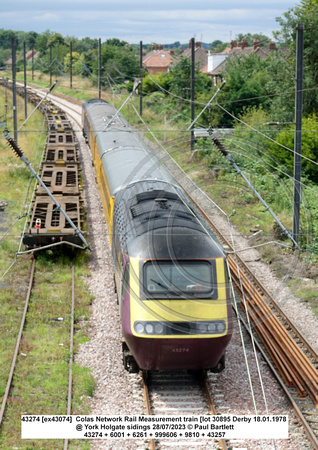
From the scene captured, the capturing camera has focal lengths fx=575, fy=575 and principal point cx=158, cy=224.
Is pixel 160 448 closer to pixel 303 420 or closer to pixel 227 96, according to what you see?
pixel 303 420

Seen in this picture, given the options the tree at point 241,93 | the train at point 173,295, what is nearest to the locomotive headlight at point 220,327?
the train at point 173,295

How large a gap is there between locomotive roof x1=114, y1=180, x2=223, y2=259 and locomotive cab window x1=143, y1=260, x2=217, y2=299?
161 mm

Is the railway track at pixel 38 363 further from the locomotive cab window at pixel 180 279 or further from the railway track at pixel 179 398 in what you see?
the locomotive cab window at pixel 180 279

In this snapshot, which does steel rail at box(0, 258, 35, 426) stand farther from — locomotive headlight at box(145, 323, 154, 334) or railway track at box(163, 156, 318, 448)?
railway track at box(163, 156, 318, 448)

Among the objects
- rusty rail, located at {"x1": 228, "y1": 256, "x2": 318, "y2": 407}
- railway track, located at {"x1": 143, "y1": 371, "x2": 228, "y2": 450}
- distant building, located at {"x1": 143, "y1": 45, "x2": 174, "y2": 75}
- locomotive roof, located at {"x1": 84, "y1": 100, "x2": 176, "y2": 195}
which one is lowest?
railway track, located at {"x1": 143, "y1": 371, "x2": 228, "y2": 450}

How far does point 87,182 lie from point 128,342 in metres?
19.3

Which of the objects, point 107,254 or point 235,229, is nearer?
point 107,254

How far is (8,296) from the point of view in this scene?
15672 millimetres

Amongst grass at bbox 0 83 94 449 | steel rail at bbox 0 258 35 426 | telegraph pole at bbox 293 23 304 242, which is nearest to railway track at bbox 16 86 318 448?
telegraph pole at bbox 293 23 304 242

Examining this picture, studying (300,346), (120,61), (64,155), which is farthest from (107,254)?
(120,61)

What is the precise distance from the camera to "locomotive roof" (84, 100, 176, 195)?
15.1m

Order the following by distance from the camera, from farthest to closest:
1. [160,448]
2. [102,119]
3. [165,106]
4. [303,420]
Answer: [165,106], [102,119], [303,420], [160,448]

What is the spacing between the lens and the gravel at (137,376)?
35.1 ft

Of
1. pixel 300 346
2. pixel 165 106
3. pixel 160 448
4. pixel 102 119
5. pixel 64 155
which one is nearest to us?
pixel 160 448
